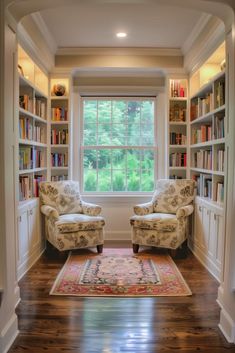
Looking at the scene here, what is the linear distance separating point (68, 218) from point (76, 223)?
0.52 ft

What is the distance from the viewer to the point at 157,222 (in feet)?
14.4

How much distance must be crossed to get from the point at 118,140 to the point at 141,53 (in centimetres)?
143

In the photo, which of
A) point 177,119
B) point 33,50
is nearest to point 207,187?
point 177,119

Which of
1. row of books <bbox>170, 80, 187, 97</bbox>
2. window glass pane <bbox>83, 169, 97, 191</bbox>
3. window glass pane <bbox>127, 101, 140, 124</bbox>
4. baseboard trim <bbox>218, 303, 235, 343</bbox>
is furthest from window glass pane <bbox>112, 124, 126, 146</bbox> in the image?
baseboard trim <bbox>218, 303, 235, 343</bbox>

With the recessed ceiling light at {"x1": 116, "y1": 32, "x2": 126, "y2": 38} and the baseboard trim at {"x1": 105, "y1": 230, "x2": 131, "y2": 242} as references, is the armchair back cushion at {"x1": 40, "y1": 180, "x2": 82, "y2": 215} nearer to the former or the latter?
the baseboard trim at {"x1": 105, "y1": 230, "x2": 131, "y2": 242}

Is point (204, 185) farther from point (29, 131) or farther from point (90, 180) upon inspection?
point (29, 131)

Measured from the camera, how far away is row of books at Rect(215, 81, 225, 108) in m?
3.62

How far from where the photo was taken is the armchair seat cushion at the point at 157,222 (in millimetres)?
4332

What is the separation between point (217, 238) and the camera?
364 centimetres

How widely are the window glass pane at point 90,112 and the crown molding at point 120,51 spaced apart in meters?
0.87

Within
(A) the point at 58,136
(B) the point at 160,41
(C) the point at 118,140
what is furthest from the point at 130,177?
(B) the point at 160,41

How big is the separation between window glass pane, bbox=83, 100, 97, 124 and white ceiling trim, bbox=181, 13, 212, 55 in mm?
1668

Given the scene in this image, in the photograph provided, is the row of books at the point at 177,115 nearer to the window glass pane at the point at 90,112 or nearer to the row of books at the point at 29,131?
the window glass pane at the point at 90,112

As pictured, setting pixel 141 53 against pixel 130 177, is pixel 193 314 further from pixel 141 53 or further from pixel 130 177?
pixel 141 53
